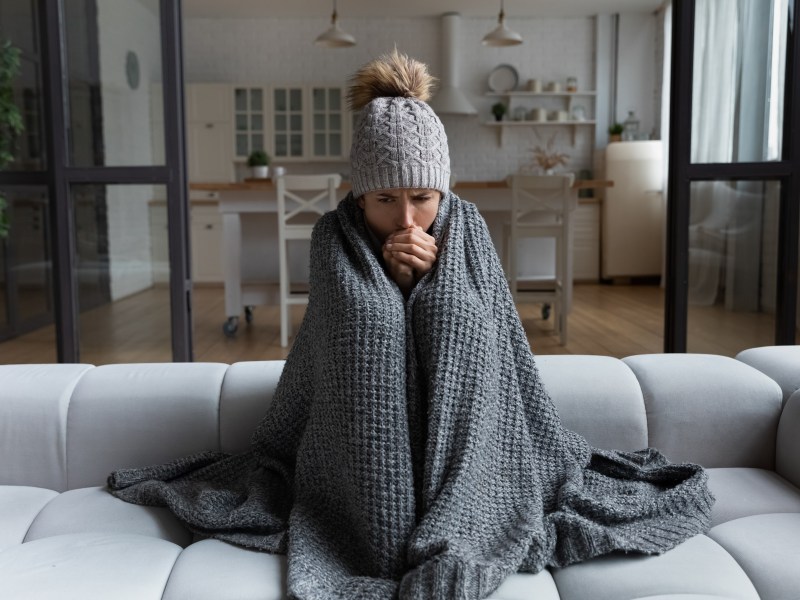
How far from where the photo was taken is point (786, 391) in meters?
1.67

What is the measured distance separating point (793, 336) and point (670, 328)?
42cm

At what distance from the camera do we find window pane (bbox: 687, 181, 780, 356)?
2.91 meters

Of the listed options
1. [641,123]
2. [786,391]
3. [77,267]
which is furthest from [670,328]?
[641,123]

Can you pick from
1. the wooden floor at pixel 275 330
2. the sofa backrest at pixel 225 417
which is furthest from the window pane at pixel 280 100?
the sofa backrest at pixel 225 417

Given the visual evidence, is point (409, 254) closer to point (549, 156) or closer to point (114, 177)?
point (114, 177)

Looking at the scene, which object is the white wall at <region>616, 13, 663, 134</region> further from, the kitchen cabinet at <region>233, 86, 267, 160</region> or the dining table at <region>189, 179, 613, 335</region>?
the kitchen cabinet at <region>233, 86, 267, 160</region>

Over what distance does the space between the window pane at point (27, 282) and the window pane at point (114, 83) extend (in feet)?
1.60

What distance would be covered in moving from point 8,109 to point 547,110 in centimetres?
587

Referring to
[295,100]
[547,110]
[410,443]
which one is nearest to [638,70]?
[547,110]

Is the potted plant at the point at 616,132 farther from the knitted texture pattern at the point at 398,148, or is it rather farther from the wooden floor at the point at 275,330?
the knitted texture pattern at the point at 398,148

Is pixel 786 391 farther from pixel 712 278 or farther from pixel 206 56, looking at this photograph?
pixel 206 56

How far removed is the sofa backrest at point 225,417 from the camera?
162 centimetres

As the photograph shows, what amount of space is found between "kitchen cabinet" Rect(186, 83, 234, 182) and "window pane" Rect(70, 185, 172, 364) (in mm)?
A: 5191

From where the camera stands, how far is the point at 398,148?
135 centimetres
